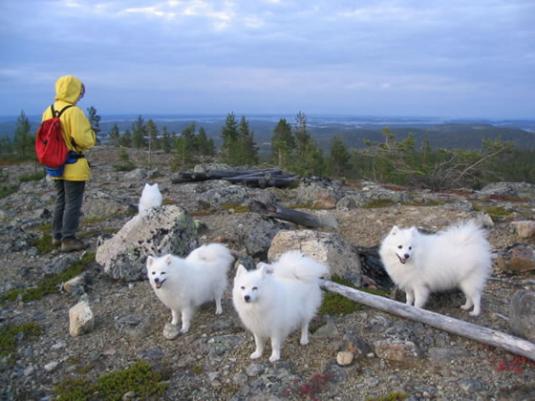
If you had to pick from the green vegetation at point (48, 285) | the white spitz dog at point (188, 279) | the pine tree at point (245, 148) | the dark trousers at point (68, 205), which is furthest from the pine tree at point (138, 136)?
the white spitz dog at point (188, 279)

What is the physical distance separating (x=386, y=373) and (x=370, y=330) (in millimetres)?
949

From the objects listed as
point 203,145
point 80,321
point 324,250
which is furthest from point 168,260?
point 203,145

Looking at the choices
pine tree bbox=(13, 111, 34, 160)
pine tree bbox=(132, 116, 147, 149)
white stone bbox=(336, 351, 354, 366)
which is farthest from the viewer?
pine tree bbox=(132, 116, 147, 149)

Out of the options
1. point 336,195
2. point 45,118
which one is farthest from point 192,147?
point 45,118

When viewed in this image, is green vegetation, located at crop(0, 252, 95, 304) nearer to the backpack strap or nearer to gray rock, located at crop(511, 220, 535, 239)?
the backpack strap

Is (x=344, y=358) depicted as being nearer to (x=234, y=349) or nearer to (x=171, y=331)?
(x=234, y=349)

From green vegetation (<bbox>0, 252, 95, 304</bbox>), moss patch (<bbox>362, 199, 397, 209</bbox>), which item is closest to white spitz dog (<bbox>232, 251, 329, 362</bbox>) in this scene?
green vegetation (<bbox>0, 252, 95, 304</bbox>)

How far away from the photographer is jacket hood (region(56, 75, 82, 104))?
8664 mm

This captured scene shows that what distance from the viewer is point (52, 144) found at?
859 cm

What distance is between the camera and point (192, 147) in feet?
150

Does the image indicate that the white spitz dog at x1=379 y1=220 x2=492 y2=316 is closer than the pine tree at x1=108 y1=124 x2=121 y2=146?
Yes

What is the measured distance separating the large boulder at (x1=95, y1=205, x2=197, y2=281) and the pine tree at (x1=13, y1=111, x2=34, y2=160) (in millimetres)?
32279

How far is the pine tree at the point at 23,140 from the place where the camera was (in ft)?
119

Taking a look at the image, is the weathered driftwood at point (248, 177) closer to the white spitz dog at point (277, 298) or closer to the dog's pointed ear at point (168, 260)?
the dog's pointed ear at point (168, 260)
